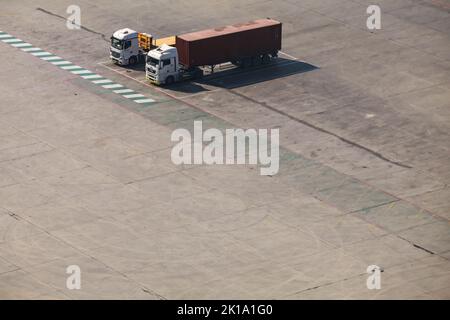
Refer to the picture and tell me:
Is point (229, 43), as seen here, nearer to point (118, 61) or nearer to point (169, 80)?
point (169, 80)

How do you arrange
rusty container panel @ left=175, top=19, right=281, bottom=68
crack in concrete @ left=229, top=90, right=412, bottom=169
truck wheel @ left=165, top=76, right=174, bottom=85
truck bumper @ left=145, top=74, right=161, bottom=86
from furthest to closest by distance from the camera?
rusty container panel @ left=175, top=19, right=281, bottom=68 → truck wheel @ left=165, top=76, right=174, bottom=85 → truck bumper @ left=145, top=74, right=161, bottom=86 → crack in concrete @ left=229, top=90, right=412, bottom=169

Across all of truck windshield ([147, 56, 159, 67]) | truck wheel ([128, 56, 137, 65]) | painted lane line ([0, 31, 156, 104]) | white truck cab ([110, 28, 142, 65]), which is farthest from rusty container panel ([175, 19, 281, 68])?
painted lane line ([0, 31, 156, 104])

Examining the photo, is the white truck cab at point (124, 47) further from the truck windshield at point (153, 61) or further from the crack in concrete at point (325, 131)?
the crack in concrete at point (325, 131)

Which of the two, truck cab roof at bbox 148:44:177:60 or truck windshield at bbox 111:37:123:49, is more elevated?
truck cab roof at bbox 148:44:177:60

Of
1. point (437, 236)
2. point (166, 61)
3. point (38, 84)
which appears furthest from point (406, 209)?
point (38, 84)

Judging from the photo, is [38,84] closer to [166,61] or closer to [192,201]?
[166,61]

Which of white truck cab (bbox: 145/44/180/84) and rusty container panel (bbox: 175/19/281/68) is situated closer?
white truck cab (bbox: 145/44/180/84)

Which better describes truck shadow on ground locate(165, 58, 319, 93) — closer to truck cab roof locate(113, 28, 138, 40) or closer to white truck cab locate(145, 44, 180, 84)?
white truck cab locate(145, 44, 180, 84)

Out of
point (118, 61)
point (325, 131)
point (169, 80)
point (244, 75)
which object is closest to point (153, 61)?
point (169, 80)
